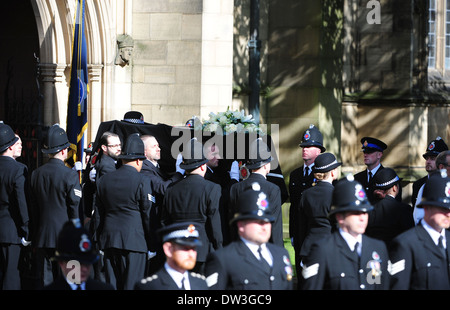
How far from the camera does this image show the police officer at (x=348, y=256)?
21.7 feet

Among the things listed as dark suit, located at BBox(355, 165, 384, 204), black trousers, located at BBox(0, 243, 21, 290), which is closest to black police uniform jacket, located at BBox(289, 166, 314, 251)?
dark suit, located at BBox(355, 165, 384, 204)

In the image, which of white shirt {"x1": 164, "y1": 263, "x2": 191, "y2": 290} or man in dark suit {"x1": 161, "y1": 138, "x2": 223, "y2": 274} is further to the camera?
man in dark suit {"x1": 161, "y1": 138, "x2": 223, "y2": 274}

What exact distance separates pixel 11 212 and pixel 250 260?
4207 mm

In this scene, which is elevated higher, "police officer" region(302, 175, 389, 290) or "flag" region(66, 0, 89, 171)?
"flag" region(66, 0, 89, 171)

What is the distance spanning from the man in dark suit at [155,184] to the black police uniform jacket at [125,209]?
0.16 meters

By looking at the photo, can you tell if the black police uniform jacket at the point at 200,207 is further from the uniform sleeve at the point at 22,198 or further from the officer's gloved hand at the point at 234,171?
the uniform sleeve at the point at 22,198

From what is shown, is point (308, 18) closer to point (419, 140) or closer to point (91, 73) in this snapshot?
point (419, 140)

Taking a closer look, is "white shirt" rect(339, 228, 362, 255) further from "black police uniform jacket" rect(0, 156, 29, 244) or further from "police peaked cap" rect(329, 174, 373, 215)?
"black police uniform jacket" rect(0, 156, 29, 244)

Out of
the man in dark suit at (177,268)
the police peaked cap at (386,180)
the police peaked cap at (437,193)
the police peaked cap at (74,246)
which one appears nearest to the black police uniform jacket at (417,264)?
the police peaked cap at (437,193)

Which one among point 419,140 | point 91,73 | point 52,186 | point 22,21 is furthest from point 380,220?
→ point 22,21

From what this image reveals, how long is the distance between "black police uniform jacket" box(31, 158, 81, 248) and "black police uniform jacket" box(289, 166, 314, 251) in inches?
91.1

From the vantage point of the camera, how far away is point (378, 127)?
1733 cm

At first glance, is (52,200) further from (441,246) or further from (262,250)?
(441,246)

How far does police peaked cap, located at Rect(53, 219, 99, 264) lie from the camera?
6250 mm
